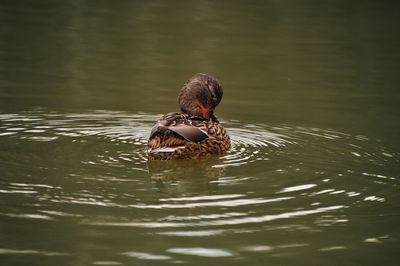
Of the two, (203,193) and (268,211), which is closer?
(268,211)

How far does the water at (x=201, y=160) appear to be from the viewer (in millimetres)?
4668

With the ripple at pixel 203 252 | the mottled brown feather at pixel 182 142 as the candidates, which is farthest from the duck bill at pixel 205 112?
the ripple at pixel 203 252

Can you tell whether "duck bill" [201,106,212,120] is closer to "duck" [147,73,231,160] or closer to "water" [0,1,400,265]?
"duck" [147,73,231,160]

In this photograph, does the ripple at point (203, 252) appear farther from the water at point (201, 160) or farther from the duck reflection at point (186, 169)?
the duck reflection at point (186, 169)

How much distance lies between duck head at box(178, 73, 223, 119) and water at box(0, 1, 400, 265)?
1.92 feet

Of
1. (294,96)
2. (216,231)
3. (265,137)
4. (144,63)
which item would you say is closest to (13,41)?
(144,63)

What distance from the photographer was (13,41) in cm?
1348

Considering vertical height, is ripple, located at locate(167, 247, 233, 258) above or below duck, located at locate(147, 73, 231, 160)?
below

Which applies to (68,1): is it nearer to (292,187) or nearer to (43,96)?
(43,96)

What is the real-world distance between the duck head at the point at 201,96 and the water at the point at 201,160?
1.92 feet

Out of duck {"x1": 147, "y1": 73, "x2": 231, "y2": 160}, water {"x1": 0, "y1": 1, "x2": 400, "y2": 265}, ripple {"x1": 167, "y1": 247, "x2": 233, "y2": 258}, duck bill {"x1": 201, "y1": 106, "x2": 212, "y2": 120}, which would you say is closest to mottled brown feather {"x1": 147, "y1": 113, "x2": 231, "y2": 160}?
duck {"x1": 147, "y1": 73, "x2": 231, "y2": 160}

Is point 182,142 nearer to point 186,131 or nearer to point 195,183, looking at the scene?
point 186,131

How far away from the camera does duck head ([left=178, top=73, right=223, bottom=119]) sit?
7.50 meters

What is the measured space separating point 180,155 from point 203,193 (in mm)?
1199
